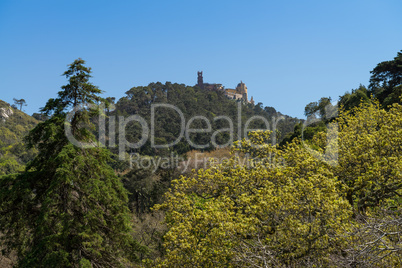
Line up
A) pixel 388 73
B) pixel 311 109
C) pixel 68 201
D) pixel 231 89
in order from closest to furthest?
pixel 68 201 < pixel 388 73 < pixel 311 109 < pixel 231 89

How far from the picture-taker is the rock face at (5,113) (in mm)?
94250

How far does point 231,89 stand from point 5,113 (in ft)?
310

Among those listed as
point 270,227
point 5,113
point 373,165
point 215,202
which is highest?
point 5,113

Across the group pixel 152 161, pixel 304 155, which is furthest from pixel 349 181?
pixel 152 161

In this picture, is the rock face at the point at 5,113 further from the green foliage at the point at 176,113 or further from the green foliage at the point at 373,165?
the green foliage at the point at 373,165

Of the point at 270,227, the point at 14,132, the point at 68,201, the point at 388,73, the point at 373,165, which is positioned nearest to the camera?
the point at 270,227

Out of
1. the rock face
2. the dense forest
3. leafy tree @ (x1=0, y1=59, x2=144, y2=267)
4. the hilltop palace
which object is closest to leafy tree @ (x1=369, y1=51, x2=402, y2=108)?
the dense forest

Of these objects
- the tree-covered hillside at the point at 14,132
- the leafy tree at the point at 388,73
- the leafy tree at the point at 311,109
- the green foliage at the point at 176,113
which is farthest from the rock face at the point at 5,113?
the leafy tree at the point at 388,73

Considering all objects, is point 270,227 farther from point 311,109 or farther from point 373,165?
point 311,109

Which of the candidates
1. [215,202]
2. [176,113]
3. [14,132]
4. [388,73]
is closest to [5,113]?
[14,132]

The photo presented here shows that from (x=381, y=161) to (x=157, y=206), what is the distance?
6.75 m

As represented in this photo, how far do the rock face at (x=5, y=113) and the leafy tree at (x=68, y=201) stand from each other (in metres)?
92.7

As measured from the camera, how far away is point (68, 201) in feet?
36.6

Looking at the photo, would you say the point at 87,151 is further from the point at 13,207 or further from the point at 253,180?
the point at 253,180
